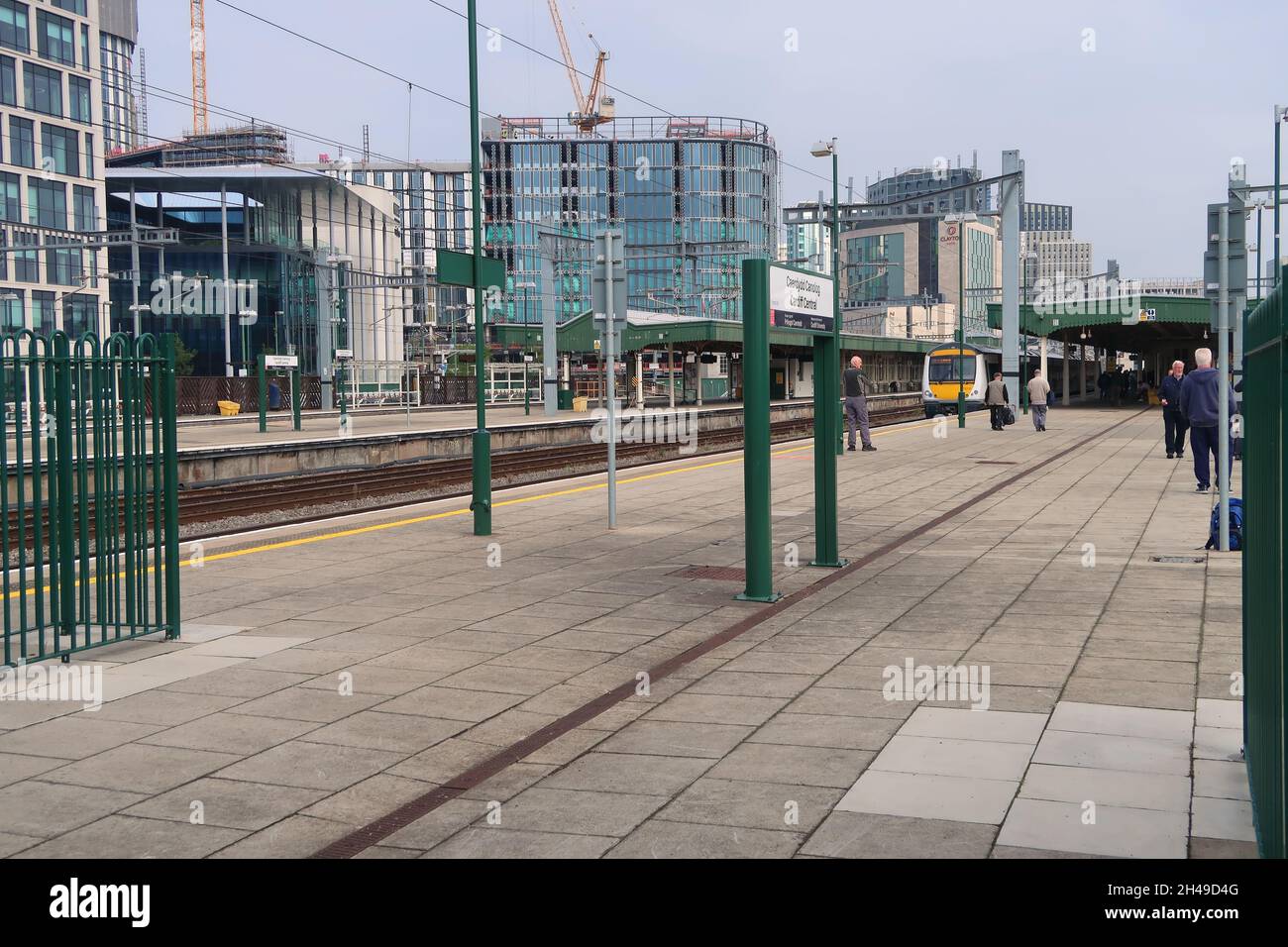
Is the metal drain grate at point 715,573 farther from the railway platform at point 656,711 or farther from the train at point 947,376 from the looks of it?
the train at point 947,376

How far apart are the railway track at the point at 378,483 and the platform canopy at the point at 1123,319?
21.2m

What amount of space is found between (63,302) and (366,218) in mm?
32096

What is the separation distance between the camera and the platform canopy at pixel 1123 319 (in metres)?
47.1

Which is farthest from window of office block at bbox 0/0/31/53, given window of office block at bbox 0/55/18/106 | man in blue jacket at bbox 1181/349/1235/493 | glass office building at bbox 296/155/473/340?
glass office building at bbox 296/155/473/340

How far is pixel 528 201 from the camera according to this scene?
12838cm

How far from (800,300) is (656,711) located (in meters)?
4.96

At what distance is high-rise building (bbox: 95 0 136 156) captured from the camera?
153 metres

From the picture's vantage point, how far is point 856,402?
26.6m

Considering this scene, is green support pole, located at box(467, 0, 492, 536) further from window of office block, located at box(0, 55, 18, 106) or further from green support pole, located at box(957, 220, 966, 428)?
window of office block, located at box(0, 55, 18, 106)

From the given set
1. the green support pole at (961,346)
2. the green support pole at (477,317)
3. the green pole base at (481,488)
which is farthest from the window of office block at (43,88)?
the green pole base at (481,488)

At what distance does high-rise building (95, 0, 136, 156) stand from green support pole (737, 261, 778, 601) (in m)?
159

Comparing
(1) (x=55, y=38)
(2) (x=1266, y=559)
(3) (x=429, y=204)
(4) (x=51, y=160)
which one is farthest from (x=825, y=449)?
(3) (x=429, y=204)
